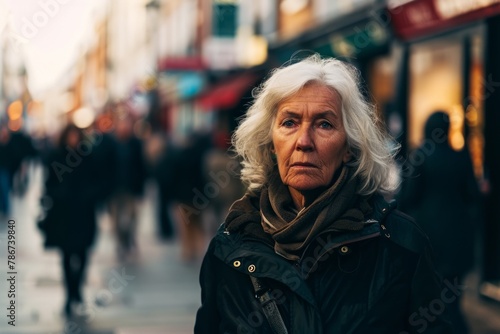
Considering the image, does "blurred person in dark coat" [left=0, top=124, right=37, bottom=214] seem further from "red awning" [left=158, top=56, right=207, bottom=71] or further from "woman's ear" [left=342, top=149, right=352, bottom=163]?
"woman's ear" [left=342, top=149, right=352, bottom=163]

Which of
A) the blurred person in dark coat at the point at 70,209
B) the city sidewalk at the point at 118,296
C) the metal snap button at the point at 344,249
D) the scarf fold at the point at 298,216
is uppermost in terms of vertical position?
the scarf fold at the point at 298,216

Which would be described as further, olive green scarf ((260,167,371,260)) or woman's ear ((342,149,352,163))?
woman's ear ((342,149,352,163))

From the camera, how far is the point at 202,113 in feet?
104

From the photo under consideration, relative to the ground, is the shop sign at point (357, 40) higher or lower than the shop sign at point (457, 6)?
lower

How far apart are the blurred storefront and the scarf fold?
223 inches

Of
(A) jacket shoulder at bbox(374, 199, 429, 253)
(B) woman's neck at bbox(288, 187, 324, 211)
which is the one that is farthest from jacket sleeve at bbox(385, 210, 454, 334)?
(B) woman's neck at bbox(288, 187, 324, 211)

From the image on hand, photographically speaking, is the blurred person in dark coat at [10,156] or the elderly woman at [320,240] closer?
the elderly woman at [320,240]

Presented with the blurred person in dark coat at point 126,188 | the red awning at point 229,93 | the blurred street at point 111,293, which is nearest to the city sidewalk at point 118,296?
the blurred street at point 111,293

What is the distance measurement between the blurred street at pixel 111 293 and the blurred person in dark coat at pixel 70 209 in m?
0.37

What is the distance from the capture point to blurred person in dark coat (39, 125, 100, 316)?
8.52 metres

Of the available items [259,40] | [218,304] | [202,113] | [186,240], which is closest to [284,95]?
[218,304]

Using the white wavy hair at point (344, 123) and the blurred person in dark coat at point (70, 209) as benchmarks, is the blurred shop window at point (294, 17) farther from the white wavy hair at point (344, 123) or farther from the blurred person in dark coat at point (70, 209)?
the white wavy hair at point (344, 123)

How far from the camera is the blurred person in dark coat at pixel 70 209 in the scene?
27.9 ft

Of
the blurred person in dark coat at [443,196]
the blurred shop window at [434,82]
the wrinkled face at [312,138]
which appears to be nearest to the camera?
the wrinkled face at [312,138]
